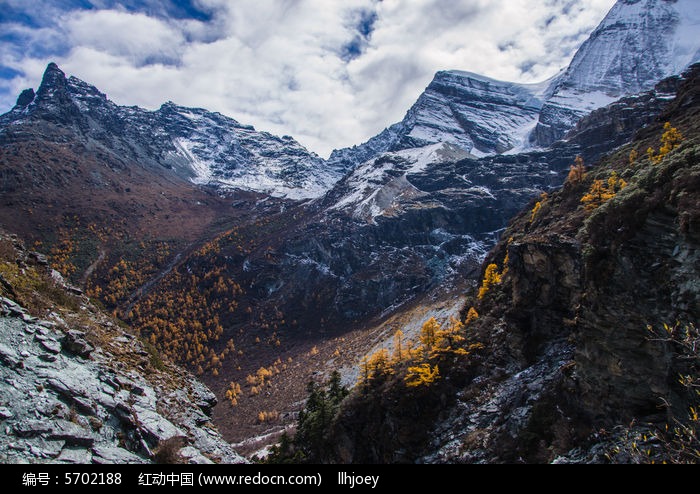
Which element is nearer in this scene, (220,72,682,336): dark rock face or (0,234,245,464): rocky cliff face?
(0,234,245,464): rocky cliff face

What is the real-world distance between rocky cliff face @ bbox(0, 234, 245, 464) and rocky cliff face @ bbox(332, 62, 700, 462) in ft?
66.7

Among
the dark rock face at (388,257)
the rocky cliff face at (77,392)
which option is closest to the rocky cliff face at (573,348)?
the rocky cliff face at (77,392)

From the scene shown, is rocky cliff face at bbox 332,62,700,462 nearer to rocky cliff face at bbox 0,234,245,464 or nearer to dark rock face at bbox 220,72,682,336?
rocky cliff face at bbox 0,234,245,464

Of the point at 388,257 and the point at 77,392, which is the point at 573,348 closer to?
the point at 77,392

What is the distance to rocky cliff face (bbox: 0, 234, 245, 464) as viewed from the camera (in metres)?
14.3

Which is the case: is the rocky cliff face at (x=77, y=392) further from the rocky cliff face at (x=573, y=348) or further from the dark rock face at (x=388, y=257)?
the dark rock face at (x=388, y=257)

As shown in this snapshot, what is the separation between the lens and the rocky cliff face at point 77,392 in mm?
14266

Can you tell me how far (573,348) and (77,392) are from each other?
33369mm

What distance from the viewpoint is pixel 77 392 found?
54.2 ft

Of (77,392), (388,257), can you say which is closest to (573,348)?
(77,392)

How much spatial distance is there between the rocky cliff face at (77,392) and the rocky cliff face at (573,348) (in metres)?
20.3

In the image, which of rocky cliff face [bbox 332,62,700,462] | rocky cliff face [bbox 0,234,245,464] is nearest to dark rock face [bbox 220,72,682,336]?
rocky cliff face [bbox 332,62,700,462]
